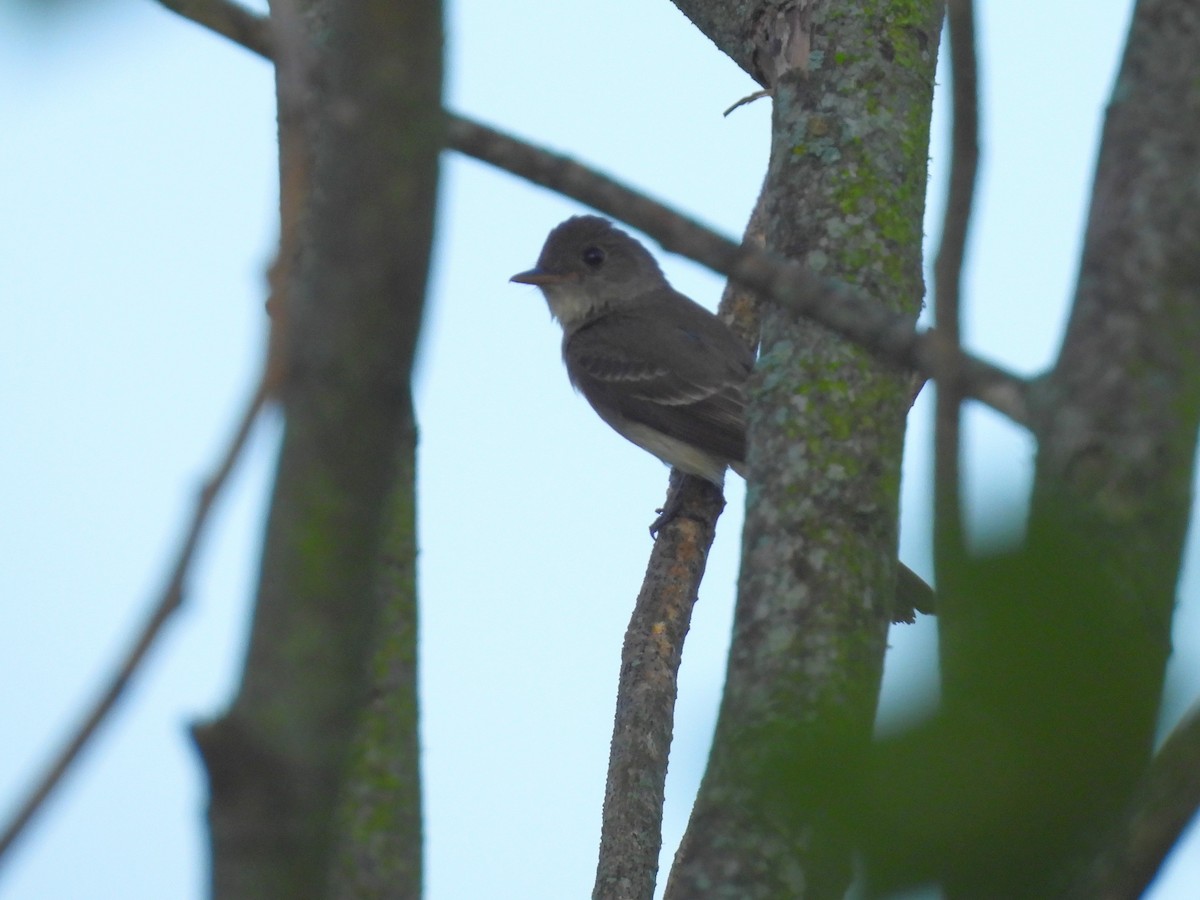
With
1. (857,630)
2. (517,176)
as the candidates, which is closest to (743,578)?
(857,630)

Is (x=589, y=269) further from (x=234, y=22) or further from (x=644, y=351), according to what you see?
(x=234, y=22)

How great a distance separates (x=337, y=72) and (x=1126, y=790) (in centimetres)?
106

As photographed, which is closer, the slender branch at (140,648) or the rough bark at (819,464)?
the slender branch at (140,648)

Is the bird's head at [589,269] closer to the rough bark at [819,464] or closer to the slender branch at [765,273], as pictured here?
the rough bark at [819,464]

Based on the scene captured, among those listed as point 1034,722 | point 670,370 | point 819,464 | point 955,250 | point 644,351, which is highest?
point 644,351

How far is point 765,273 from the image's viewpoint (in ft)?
7.38

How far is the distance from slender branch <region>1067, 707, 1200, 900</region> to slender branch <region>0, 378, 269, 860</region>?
31.8 inches

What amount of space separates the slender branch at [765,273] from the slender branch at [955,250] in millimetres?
40

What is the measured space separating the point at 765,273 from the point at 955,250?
33cm

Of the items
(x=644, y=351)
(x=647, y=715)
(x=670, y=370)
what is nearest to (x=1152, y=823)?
(x=647, y=715)

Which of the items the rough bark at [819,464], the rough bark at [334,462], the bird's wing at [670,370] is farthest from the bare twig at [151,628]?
the bird's wing at [670,370]

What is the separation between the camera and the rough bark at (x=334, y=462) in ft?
5.26

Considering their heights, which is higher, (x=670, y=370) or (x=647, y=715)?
(x=670, y=370)

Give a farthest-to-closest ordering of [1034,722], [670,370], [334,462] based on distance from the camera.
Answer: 1. [670,370]
2. [334,462]
3. [1034,722]
